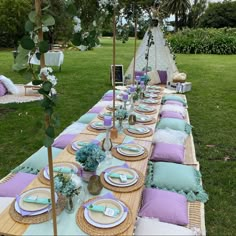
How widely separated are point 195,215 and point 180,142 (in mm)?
1319

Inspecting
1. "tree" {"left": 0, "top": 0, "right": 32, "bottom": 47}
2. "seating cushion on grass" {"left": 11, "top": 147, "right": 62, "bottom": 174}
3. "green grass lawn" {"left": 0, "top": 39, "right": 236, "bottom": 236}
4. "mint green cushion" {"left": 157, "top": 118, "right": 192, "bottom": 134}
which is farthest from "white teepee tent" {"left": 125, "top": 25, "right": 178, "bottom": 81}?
"tree" {"left": 0, "top": 0, "right": 32, "bottom": 47}

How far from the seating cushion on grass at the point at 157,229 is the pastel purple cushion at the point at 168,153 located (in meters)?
1.18

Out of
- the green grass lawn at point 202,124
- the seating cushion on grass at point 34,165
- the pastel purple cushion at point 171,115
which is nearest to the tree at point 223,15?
the green grass lawn at point 202,124

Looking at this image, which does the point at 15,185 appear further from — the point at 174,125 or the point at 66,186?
the point at 174,125

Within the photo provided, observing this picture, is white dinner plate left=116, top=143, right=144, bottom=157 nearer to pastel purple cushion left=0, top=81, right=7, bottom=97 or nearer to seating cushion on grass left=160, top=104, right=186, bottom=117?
seating cushion on grass left=160, top=104, right=186, bottom=117

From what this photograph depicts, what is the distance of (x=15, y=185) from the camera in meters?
2.56

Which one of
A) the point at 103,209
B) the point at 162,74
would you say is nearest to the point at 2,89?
the point at 162,74

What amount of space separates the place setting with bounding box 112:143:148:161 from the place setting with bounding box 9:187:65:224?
0.87 meters

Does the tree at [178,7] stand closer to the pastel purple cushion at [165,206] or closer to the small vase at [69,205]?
the pastel purple cushion at [165,206]

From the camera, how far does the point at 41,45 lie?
3.77 ft

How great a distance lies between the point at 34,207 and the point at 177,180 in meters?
1.42

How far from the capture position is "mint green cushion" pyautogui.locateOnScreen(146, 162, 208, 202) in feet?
8.61

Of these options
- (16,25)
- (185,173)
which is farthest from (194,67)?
(16,25)

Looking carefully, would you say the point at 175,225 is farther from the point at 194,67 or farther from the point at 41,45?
the point at 194,67
